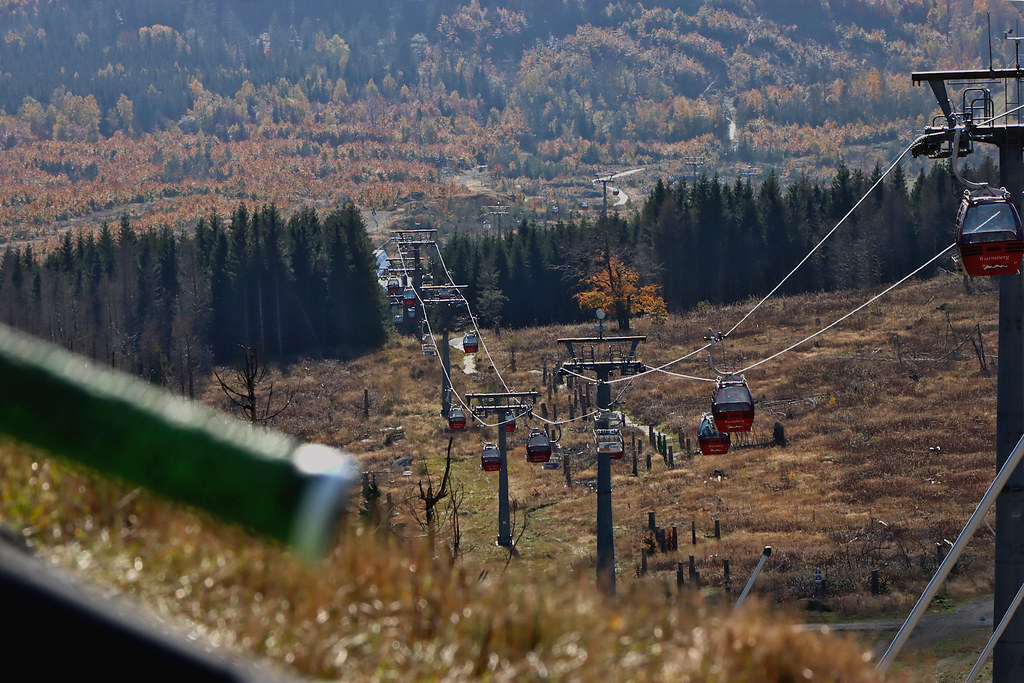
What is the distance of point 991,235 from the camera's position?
15.6m

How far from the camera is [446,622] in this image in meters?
4.86

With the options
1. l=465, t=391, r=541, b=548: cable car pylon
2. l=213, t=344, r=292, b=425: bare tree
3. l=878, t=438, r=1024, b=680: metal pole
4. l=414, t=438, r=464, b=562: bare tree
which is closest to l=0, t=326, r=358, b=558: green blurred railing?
l=414, t=438, r=464, b=562: bare tree

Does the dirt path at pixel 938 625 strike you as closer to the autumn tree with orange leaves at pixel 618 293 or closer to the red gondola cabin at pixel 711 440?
the red gondola cabin at pixel 711 440

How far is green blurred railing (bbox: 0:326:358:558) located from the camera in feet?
14.0

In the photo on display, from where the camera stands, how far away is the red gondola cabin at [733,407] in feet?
66.5

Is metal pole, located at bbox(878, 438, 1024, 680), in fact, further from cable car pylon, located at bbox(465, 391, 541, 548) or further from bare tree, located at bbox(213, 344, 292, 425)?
cable car pylon, located at bbox(465, 391, 541, 548)

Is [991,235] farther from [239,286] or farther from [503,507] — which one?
[239,286]

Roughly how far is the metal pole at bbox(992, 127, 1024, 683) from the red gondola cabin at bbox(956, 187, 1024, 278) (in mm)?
353

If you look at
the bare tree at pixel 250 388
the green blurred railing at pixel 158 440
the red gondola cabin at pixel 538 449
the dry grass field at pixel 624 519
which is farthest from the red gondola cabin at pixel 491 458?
the green blurred railing at pixel 158 440

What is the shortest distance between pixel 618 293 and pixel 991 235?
272 ft

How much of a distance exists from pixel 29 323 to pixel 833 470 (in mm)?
54157

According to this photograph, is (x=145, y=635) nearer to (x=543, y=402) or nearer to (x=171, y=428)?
(x=171, y=428)

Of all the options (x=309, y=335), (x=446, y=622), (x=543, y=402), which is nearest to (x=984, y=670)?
(x=446, y=622)

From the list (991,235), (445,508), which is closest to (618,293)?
(991,235)
